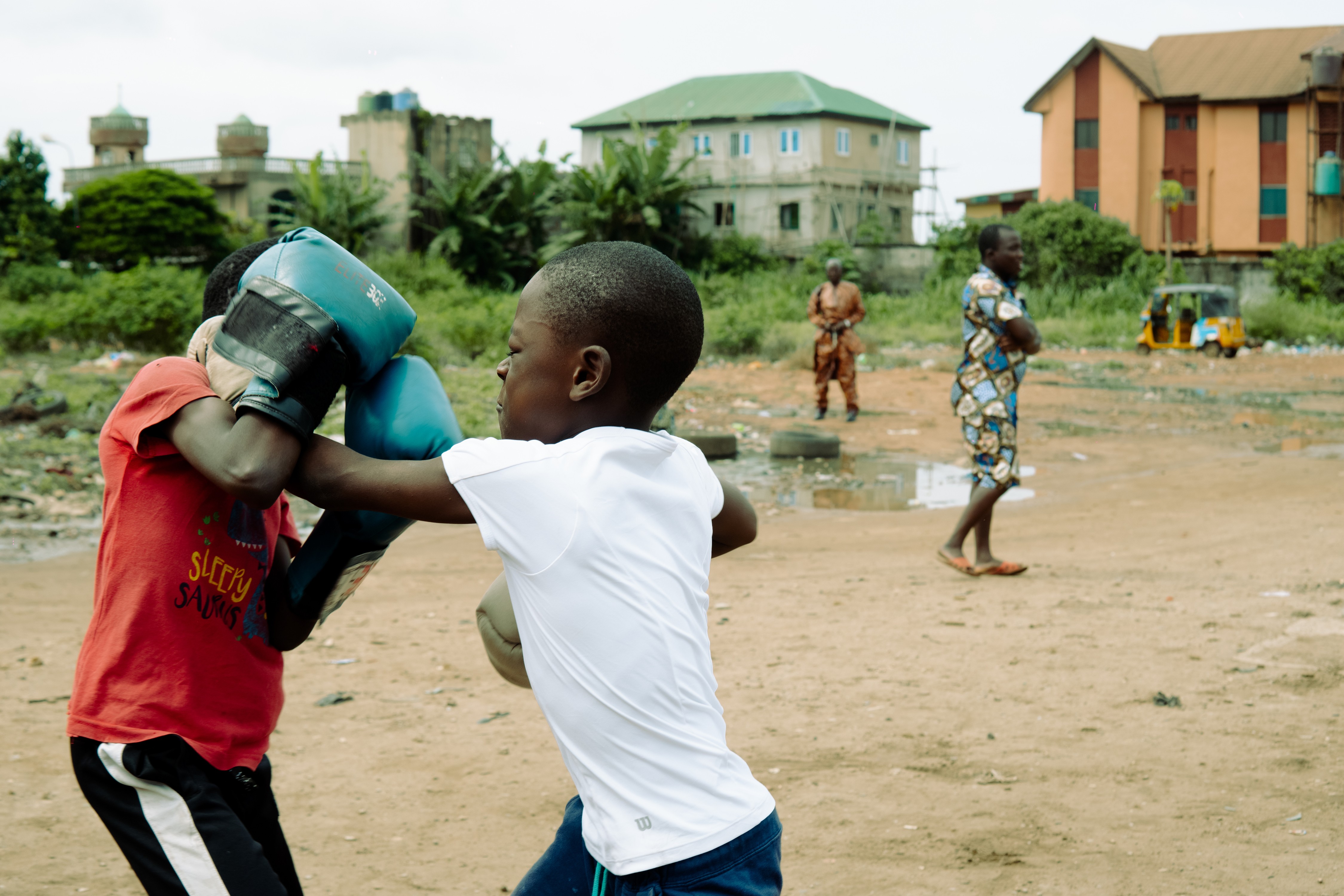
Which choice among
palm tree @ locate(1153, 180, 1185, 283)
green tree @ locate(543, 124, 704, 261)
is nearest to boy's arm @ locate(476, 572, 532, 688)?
green tree @ locate(543, 124, 704, 261)

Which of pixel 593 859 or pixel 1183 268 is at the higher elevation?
pixel 1183 268

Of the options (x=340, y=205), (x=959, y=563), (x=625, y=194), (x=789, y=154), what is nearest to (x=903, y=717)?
(x=959, y=563)

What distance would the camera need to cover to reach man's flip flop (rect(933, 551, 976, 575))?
20.3 feet

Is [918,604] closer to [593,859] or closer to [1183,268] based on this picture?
[593,859]

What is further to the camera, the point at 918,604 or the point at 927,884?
the point at 918,604

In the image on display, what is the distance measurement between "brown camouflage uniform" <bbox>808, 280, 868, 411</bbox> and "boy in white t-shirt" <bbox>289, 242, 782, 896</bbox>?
1154 centimetres

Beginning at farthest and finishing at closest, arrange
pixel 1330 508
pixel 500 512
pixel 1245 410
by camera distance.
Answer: pixel 1245 410 < pixel 1330 508 < pixel 500 512

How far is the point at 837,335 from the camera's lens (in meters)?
13.0

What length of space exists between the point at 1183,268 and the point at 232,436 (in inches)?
1219

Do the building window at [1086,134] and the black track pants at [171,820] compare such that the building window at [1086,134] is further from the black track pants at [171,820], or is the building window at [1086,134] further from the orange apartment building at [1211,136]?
the black track pants at [171,820]

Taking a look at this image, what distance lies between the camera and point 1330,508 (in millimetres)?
7805

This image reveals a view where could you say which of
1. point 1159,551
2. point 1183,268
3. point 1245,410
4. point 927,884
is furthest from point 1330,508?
point 1183,268

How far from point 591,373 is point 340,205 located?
103 feet

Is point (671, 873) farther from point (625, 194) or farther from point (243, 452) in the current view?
point (625, 194)
